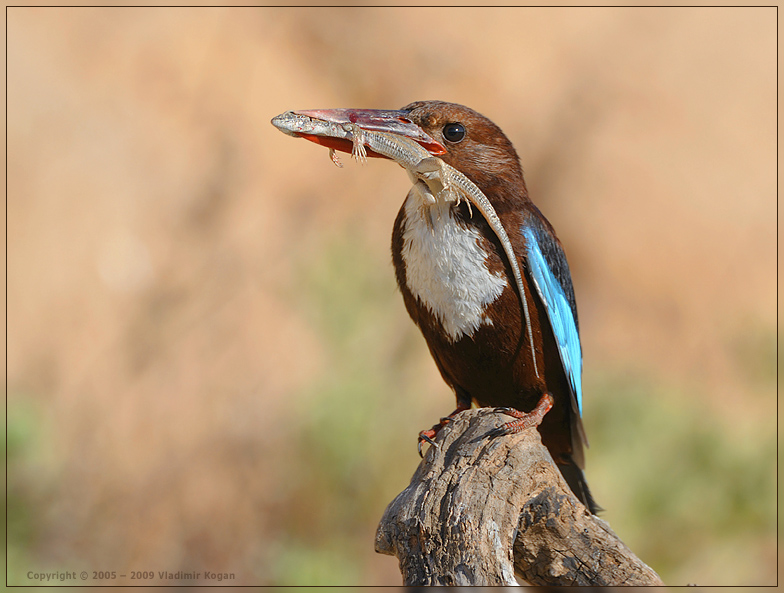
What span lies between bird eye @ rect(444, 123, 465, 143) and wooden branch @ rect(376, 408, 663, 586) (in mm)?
864

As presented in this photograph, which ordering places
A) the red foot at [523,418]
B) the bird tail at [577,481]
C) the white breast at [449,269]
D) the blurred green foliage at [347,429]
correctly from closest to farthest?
1. the red foot at [523,418]
2. the white breast at [449,269]
3. the bird tail at [577,481]
4. the blurred green foliage at [347,429]

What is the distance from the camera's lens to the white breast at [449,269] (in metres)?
2.31

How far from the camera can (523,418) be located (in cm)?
226

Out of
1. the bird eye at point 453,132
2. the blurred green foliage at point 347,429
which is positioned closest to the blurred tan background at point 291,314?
the blurred green foliage at point 347,429

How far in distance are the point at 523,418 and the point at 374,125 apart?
3.27 feet

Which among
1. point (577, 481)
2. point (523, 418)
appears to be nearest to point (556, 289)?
point (523, 418)

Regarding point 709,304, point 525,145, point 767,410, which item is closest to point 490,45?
point 525,145

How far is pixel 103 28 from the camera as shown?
7.59 m

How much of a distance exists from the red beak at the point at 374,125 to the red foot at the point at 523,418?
843 mm

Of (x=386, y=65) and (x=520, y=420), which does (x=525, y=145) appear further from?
(x=520, y=420)

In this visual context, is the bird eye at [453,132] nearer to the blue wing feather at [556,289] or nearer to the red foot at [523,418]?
the blue wing feather at [556,289]

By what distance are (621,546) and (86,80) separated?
6.88m

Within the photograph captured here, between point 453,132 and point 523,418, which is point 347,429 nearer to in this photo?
point 523,418

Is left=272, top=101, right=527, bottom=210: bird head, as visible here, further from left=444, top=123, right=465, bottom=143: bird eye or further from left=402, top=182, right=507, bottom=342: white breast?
left=402, top=182, right=507, bottom=342: white breast
